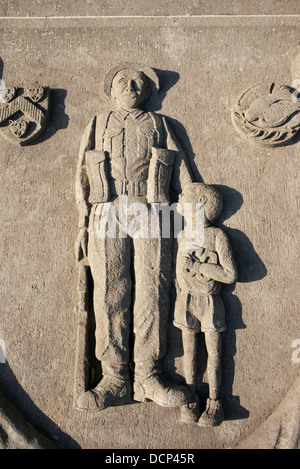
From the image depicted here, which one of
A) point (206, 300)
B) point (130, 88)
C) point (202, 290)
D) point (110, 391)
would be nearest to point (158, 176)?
point (130, 88)

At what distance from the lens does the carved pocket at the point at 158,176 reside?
3.46 meters

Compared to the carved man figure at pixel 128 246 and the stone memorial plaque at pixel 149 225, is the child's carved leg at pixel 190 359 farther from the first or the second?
the carved man figure at pixel 128 246

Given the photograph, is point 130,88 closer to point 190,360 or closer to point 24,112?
point 24,112

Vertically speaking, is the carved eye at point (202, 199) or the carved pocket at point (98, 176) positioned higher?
the carved pocket at point (98, 176)

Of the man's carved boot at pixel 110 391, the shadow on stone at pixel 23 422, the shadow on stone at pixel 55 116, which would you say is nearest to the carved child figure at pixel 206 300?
the man's carved boot at pixel 110 391

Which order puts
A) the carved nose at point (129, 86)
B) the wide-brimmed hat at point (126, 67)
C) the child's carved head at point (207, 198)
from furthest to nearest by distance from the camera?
the wide-brimmed hat at point (126, 67) → the carved nose at point (129, 86) → the child's carved head at point (207, 198)

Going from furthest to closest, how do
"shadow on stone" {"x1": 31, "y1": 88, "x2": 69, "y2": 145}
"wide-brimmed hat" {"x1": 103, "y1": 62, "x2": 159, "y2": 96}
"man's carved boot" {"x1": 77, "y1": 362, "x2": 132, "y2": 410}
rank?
1. "shadow on stone" {"x1": 31, "y1": 88, "x2": 69, "y2": 145}
2. "wide-brimmed hat" {"x1": 103, "y1": 62, "x2": 159, "y2": 96}
3. "man's carved boot" {"x1": 77, "y1": 362, "x2": 132, "y2": 410}

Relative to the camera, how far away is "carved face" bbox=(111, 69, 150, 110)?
143 inches

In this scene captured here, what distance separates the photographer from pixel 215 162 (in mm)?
3752

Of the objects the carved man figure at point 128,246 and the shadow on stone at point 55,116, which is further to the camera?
the shadow on stone at point 55,116

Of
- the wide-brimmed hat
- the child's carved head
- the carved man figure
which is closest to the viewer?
the carved man figure

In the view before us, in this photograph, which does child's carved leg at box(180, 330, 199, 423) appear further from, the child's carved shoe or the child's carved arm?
the child's carved arm

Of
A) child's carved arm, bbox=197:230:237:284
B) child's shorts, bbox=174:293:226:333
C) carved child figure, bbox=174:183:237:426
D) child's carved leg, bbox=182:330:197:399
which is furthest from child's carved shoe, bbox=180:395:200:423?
child's carved arm, bbox=197:230:237:284

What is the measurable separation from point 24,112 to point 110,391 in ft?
9.50
